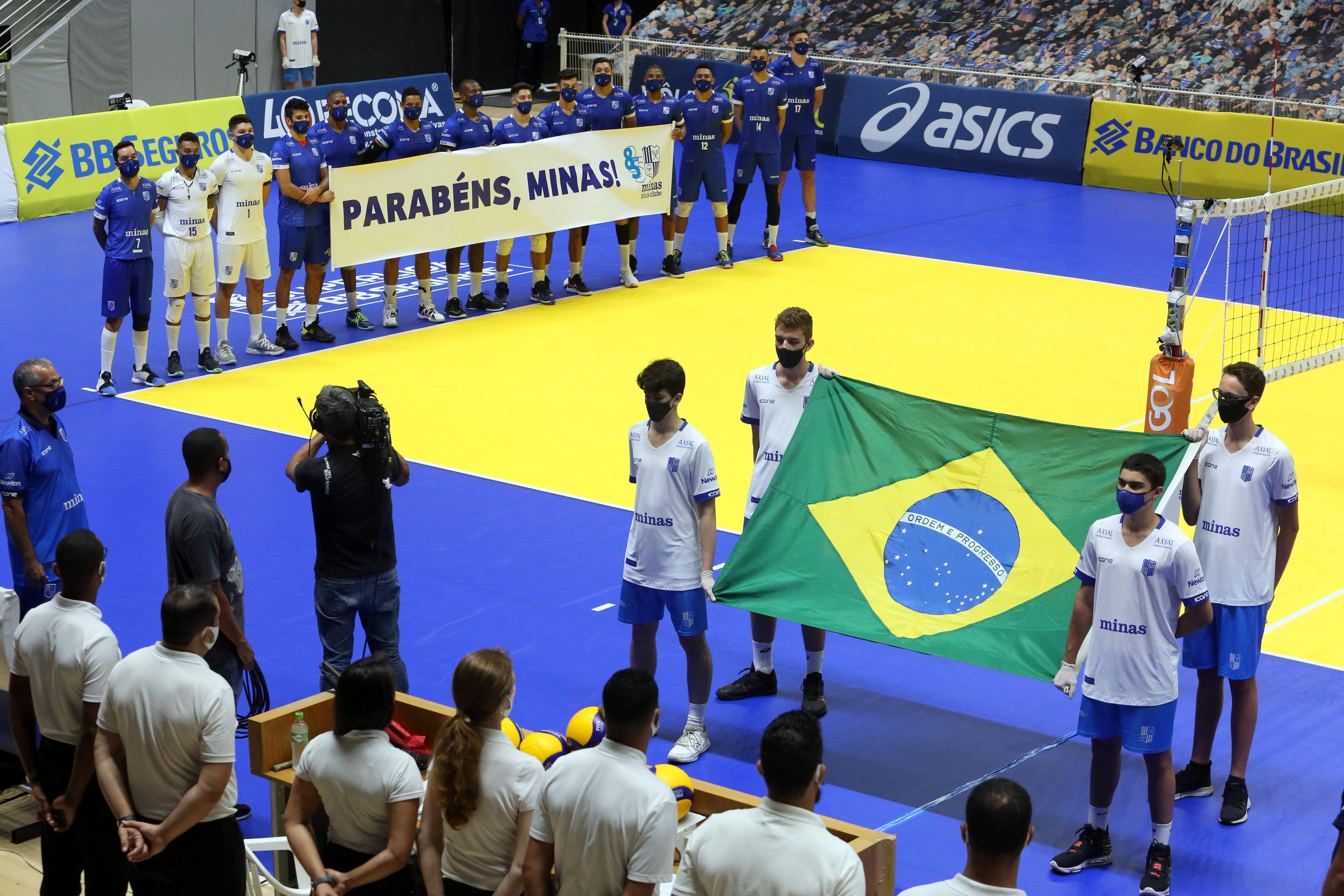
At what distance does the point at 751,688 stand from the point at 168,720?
4409 millimetres

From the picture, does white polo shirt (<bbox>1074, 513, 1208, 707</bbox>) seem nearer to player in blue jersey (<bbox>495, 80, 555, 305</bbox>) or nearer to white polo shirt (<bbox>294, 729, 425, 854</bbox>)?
white polo shirt (<bbox>294, 729, 425, 854</bbox>)

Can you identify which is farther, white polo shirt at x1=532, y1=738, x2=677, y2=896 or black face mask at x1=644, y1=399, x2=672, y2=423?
black face mask at x1=644, y1=399, x2=672, y2=423

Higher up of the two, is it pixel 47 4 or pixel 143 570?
pixel 47 4

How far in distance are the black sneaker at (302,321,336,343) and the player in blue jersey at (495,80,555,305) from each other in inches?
99.9

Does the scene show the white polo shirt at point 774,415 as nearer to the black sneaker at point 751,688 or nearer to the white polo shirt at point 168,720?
the black sneaker at point 751,688

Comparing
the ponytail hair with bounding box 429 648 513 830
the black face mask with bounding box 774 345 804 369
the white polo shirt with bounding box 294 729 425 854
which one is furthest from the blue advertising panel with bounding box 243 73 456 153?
the ponytail hair with bounding box 429 648 513 830

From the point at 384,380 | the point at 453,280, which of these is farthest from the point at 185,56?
Result: the point at 384,380

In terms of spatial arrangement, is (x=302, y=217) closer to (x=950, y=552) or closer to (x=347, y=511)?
(x=347, y=511)

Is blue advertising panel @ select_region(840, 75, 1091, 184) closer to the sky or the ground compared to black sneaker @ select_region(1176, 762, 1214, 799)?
closer to the sky

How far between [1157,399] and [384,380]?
801cm

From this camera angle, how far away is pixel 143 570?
1115 cm

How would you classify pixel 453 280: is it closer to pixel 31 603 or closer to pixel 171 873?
pixel 31 603

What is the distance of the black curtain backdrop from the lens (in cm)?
3306

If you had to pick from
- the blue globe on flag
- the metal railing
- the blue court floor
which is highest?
the metal railing
